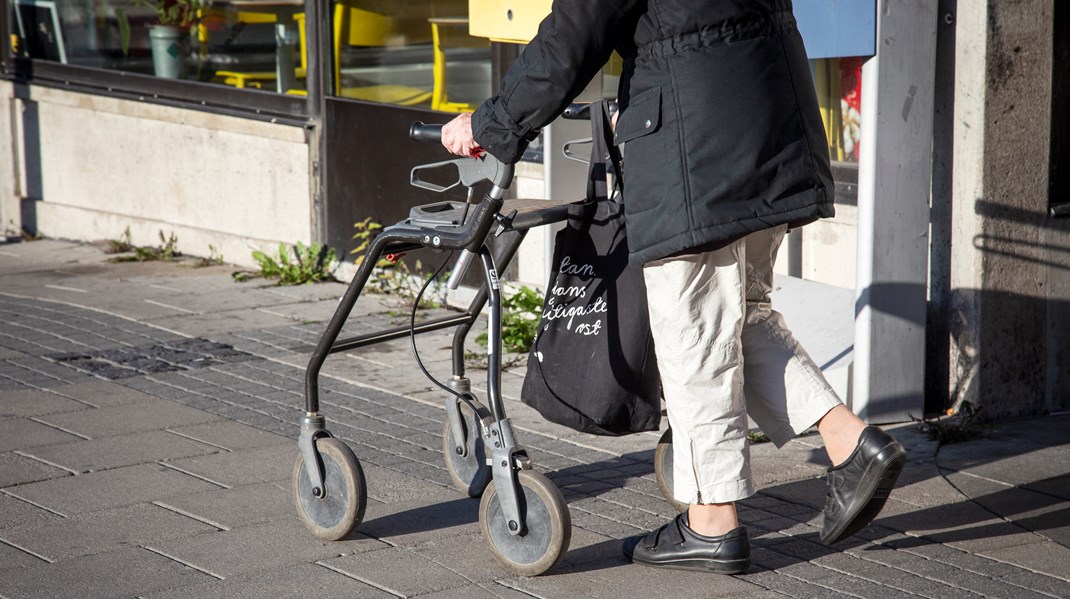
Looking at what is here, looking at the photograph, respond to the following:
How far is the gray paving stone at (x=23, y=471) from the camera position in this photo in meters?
4.38

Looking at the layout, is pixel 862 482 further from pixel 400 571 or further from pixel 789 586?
pixel 400 571

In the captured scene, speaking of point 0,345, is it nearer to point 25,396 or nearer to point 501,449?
point 25,396

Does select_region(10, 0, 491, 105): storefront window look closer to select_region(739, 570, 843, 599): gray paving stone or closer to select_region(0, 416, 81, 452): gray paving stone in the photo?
select_region(0, 416, 81, 452): gray paving stone

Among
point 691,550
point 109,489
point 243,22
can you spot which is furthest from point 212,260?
point 691,550

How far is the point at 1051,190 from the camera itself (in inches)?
197

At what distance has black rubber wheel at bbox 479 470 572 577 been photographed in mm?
3330

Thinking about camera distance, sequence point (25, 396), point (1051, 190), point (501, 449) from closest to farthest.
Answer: point (501, 449) → point (1051, 190) → point (25, 396)

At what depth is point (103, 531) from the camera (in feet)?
12.8

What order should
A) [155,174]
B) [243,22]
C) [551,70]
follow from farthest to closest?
[155,174], [243,22], [551,70]

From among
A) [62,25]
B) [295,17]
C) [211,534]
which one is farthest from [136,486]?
[62,25]

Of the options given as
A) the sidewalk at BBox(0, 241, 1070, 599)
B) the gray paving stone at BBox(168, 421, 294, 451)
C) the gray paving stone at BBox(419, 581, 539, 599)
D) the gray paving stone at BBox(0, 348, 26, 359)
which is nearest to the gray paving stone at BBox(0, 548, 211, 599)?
the sidewalk at BBox(0, 241, 1070, 599)

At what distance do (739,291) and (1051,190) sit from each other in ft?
7.15

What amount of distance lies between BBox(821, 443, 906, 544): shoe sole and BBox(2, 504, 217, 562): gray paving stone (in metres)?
1.84

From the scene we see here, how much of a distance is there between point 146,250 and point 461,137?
591 centimetres
